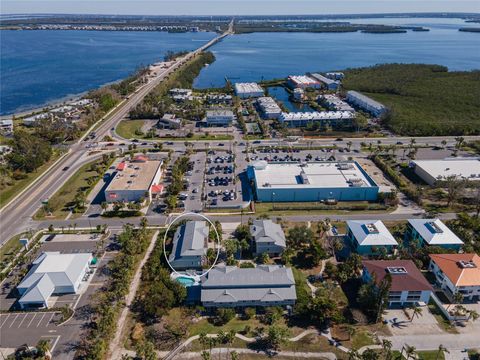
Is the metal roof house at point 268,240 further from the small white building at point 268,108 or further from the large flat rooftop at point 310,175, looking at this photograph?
the small white building at point 268,108

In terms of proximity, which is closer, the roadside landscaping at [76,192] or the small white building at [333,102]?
the roadside landscaping at [76,192]

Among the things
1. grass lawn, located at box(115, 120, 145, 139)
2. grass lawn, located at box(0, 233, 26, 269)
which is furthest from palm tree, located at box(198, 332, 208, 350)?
grass lawn, located at box(115, 120, 145, 139)

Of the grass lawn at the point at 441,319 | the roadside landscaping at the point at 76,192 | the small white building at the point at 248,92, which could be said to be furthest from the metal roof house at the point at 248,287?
the small white building at the point at 248,92

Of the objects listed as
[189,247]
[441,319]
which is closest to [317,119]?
[189,247]

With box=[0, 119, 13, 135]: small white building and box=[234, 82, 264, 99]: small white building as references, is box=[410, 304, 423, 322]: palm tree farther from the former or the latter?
box=[234, 82, 264, 99]: small white building

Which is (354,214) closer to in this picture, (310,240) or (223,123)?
(310,240)

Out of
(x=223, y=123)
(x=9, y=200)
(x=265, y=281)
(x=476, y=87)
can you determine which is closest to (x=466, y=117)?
(x=476, y=87)

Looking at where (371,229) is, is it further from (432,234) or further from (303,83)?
(303,83)
